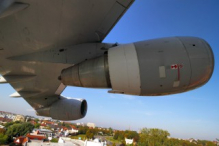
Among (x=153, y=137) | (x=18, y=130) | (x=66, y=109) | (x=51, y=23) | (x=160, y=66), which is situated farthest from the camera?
(x=153, y=137)

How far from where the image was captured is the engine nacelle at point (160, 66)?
2521mm

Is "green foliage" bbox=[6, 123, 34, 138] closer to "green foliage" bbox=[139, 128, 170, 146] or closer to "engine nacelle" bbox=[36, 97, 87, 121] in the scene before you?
"green foliage" bbox=[139, 128, 170, 146]

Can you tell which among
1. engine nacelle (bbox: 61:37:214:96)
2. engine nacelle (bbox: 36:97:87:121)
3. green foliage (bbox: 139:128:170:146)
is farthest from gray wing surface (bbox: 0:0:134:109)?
green foliage (bbox: 139:128:170:146)

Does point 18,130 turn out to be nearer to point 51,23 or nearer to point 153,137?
point 153,137

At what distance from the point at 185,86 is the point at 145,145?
5339 centimetres

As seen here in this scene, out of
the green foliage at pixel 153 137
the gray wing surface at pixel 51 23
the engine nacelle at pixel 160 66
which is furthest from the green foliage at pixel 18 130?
the engine nacelle at pixel 160 66

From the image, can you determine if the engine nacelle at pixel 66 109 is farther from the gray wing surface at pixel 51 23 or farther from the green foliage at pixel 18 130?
the green foliage at pixel 18 130

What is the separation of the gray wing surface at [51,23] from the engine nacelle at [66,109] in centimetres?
264

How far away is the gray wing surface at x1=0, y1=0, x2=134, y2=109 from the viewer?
8.74 feet

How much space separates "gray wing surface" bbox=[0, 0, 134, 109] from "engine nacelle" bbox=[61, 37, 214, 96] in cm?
81

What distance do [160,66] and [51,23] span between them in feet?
7.87

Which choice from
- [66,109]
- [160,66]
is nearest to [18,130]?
[66,109]

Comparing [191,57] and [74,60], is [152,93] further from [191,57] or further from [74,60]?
[74,60]

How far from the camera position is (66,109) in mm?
6574
